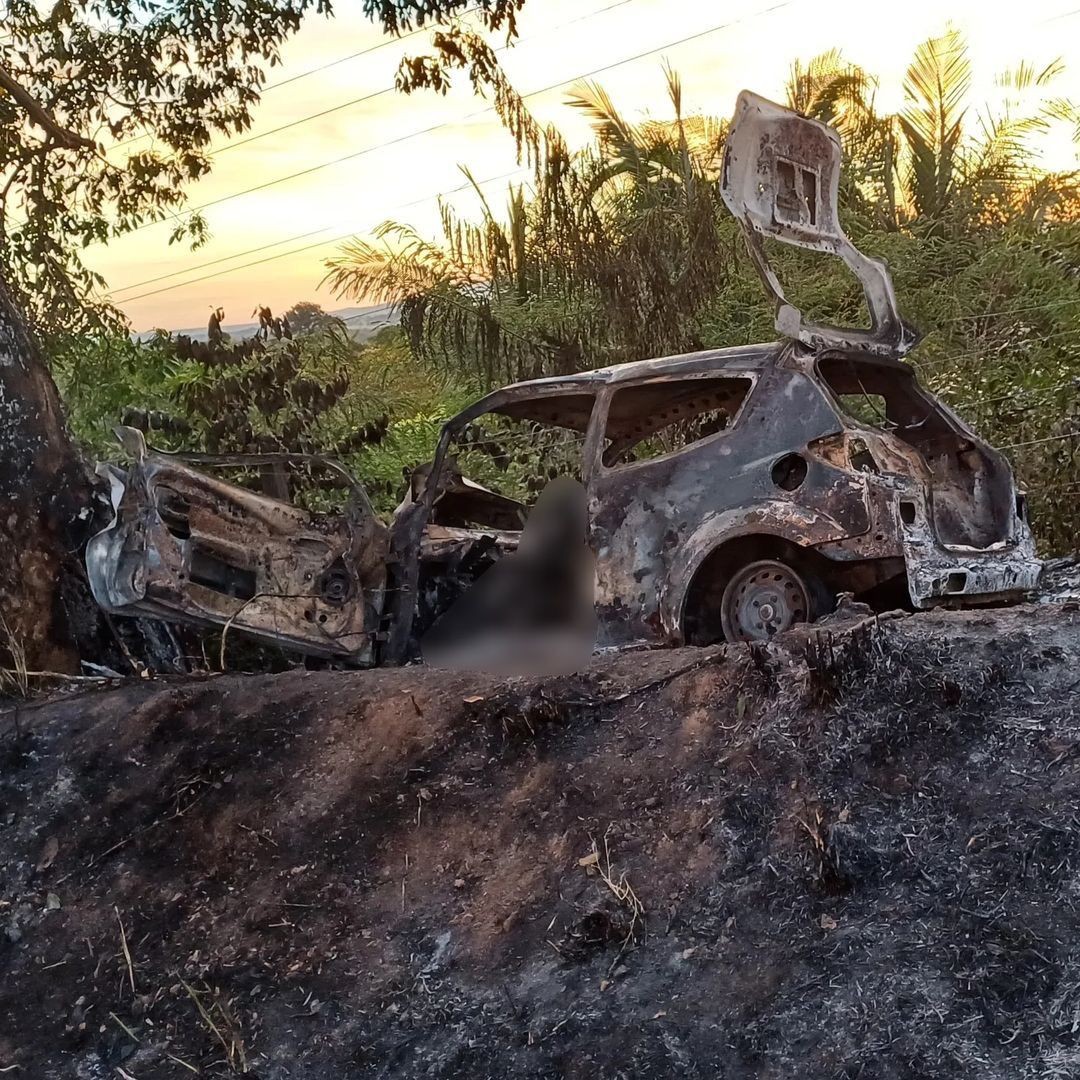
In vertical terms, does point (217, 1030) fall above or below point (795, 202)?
below

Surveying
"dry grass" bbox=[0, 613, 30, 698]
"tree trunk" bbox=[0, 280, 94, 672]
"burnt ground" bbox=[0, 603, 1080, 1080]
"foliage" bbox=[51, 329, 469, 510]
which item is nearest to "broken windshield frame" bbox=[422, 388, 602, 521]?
"burnt ground" bbox=[0, 603, 1080, 1080]

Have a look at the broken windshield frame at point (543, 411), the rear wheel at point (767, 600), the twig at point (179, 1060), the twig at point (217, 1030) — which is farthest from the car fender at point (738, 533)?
the twig at point (179, 1060)

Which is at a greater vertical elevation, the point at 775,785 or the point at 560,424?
the point at 560,424

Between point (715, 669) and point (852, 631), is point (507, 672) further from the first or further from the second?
point (852, 631)

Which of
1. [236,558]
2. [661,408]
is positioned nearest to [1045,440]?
[661,408]

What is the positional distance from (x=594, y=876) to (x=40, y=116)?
27.4 feet

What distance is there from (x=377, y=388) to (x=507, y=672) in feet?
39.0

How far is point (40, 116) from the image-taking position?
945cm

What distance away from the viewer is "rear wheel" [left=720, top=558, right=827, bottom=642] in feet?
17.3

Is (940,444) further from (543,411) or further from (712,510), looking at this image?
(543,411)

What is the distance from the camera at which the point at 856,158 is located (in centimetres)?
1505

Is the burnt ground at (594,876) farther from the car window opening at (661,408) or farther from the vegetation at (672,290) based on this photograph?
the vegetation at (672,290)

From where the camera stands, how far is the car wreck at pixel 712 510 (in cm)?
524

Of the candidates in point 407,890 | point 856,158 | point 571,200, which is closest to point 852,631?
point 407,890
